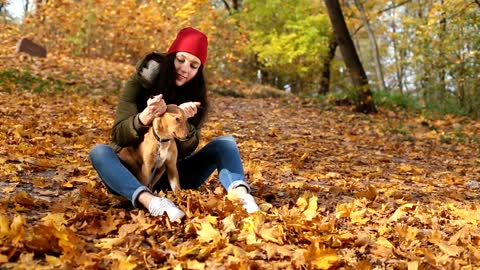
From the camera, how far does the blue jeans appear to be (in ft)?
9.77

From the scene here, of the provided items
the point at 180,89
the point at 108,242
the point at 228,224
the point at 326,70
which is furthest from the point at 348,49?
the point at 108,242

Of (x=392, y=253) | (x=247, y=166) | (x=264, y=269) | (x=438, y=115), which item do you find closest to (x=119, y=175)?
(x=264, y=269)

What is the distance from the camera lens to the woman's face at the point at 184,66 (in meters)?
3.23

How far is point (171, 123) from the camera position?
115 inches

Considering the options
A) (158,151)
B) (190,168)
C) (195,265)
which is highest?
(158,151)

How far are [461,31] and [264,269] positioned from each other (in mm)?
12655

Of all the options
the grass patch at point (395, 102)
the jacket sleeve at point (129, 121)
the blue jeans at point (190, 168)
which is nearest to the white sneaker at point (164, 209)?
the blue jeans at point (190, 168)

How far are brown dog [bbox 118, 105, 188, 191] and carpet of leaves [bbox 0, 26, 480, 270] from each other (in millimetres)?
191

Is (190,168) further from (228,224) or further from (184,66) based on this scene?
(228,224)

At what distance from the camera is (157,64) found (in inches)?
126

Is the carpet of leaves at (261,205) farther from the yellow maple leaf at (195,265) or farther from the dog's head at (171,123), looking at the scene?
the dog's head at (171,123)

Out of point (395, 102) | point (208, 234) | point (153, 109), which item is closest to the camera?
point (208, 234)

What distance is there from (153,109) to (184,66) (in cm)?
52

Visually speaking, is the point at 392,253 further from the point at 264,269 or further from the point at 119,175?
the point at 119,175
